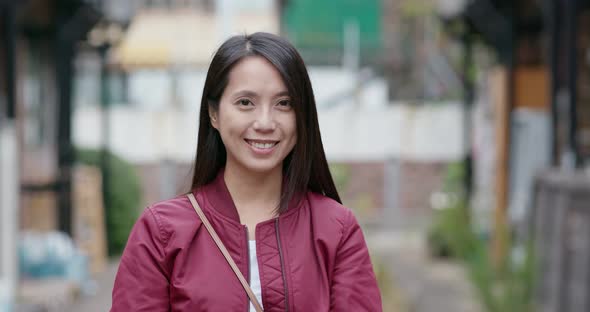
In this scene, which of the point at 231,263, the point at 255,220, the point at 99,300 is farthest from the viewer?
the point at 99,300

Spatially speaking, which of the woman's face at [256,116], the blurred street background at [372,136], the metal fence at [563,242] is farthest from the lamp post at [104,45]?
the woman's face at [256,116]

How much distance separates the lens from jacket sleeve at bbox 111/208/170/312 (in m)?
2.08

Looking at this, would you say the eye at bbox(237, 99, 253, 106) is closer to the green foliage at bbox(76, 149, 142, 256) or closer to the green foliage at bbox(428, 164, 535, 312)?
the green foliage at bbox(428, 164, 535, 312)

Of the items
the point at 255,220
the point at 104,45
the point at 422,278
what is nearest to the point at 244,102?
the point at 255,220

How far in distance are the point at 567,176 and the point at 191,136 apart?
40.8 ft

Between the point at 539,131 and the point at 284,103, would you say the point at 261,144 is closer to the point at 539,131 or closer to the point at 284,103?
the point at 284,103

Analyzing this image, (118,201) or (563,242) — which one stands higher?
(563,242)

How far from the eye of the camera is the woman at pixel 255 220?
2088mm

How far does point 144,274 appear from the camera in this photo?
2088mm

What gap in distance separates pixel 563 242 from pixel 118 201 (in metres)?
7.02

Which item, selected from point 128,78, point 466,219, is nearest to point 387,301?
point 466,219

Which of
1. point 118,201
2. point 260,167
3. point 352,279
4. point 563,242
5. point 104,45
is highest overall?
point 104,45

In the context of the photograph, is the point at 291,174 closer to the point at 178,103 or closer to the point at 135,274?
the point at 135,274

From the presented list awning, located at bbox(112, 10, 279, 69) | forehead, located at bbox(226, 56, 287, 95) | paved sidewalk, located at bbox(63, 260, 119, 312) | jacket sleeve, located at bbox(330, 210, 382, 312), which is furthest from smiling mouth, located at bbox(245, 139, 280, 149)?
awning, located at bbox(112, 10, 279, 69)
